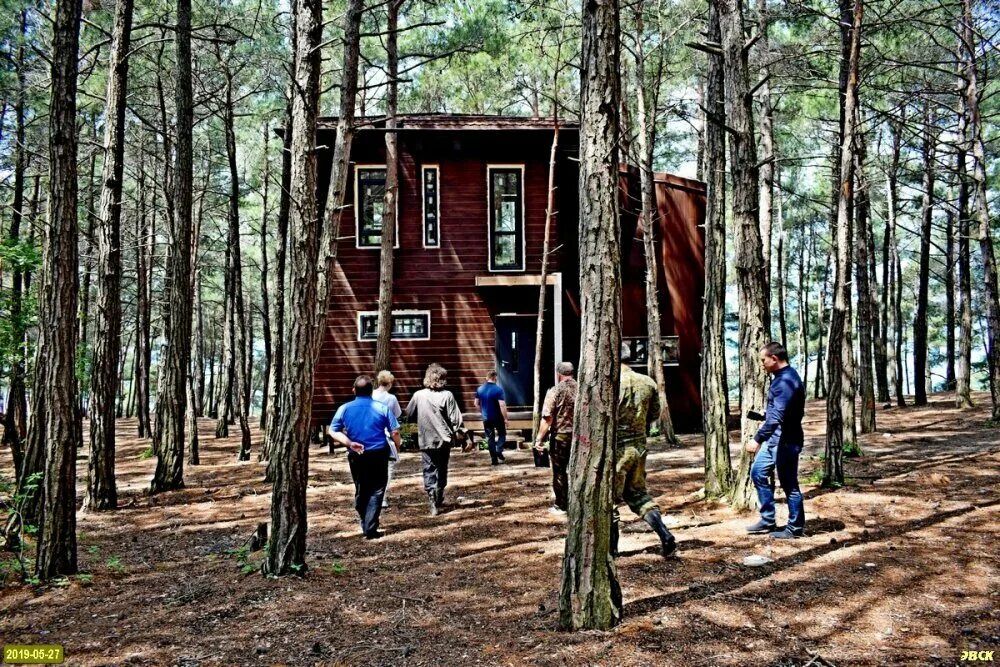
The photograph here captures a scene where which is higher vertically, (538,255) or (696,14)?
(696,14)

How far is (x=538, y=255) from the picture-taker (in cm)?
1866

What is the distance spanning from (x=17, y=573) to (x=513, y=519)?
5.39m

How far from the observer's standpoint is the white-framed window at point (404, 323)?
1806 centimetres

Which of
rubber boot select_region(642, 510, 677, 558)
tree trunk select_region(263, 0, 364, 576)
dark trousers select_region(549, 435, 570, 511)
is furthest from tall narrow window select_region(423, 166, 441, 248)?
rubber boot select_region(642, 510, 677, 558)

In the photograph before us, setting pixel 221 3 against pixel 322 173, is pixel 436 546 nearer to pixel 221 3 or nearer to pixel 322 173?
pixel 322 173

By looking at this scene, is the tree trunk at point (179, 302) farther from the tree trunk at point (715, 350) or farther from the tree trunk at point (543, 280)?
the tree trunk at point (715, 350)

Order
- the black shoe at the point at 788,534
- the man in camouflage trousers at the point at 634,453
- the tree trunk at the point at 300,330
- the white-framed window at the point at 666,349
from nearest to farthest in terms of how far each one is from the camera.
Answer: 1. the man in camouflage trousers at the point at 634,453
2. the tree trunk at the point at 300,330
3. the black shoe at the point at 788,534
4. the white-framed window at the point at 666,349

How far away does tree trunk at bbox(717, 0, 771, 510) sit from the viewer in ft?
28.0

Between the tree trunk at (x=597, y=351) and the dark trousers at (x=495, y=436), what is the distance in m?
8.97

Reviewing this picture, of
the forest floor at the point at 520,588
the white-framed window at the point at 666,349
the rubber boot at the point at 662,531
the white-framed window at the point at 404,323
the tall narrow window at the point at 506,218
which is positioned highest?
the tall narrow window at the point at 506,218

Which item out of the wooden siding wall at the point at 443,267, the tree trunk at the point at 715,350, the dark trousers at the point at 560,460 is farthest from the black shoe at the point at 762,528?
the wooden siding wall at the point at 443,267

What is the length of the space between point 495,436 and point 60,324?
8.81 meters

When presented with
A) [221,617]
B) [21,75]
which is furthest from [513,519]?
[21,75]

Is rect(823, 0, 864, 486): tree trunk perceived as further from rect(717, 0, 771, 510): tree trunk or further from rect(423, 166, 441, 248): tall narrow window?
rect(423, 166, 441, 248): tall narrow window
